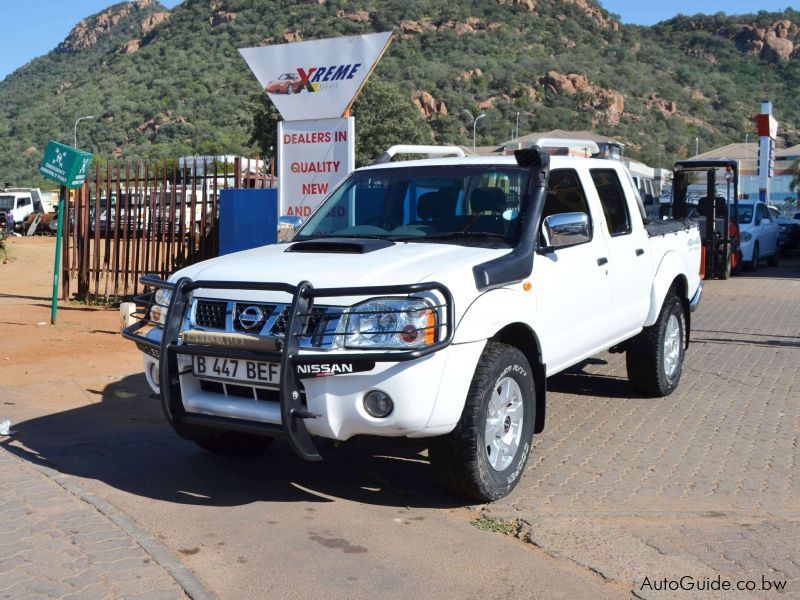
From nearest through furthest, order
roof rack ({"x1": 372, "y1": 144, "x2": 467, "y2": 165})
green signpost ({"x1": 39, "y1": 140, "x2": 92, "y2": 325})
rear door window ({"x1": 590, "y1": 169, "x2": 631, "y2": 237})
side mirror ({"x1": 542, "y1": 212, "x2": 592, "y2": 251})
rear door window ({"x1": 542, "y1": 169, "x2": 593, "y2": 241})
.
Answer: side mirror ({"x1": 542, "y1": 212, "x2": 592, "y2": 251})
rear door window ({"x1": 542, "y1": 169, "x2": 593, "y2": 241})
rear door window ({"x1": 590, "y1": 169, "x2": 631, "y2": 237})
roof rack ({"x1": 372, "y1": 144, "x2": 467, "y2": 165})
green signpost ({"x1": 39, "y1": 140, "x2": 92, "y2": 325})

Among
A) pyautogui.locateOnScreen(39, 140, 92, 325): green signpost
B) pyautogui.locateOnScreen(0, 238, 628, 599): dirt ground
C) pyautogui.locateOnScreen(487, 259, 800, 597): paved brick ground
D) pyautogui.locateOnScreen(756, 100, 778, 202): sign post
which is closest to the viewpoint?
pyautogui.locateOnScreen(0, 238, 628, 599): dirt ground

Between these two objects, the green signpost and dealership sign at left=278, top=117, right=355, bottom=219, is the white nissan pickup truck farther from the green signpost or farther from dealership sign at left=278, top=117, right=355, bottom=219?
the green signpost

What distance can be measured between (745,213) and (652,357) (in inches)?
641

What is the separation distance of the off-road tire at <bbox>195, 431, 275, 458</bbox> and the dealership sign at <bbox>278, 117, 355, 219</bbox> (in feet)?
17.4

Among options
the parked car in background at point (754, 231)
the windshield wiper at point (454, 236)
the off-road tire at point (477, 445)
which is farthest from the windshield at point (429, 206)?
the parked car in background at point (754, 231)

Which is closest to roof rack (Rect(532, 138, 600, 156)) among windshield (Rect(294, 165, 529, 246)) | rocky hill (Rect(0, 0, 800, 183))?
windshield (Rect(294, 165, 529, 246))

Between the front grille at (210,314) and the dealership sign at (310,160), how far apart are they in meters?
6.11

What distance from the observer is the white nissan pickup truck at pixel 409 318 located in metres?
4.68

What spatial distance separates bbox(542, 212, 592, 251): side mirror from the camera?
570 cm

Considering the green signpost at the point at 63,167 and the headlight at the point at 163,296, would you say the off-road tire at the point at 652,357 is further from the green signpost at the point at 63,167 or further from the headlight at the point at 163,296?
the green signpost at the point at 63,167

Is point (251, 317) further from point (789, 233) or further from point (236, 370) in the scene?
point (789, 233)

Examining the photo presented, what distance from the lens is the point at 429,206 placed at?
615 centimetres

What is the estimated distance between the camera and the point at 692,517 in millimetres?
5102

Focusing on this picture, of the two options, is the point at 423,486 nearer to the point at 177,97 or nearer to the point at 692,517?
the point at 692,517
